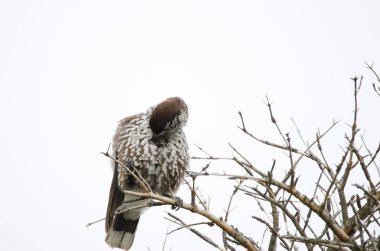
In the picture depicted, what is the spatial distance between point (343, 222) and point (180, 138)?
12.2 ft

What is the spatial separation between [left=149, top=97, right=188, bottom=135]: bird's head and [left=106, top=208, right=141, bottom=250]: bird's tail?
1632 millimetres

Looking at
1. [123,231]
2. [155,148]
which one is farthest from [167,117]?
[123,231]

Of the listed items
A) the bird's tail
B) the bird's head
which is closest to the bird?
the bird's head

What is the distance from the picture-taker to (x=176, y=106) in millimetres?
6645

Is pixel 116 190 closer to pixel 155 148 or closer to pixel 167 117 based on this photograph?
pixel 155 148

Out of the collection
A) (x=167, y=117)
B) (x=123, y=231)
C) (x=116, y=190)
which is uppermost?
(x=167, y=117)

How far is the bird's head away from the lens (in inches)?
256

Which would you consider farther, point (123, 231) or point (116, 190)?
point (123, 231)

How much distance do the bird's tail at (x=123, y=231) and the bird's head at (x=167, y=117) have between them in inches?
64.2

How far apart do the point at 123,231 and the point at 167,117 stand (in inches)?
78.6

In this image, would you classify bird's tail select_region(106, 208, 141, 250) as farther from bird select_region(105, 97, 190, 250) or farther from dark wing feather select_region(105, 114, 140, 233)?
bird select_region(105, 97, 190, 250)

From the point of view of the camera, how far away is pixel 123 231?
7.62 meters

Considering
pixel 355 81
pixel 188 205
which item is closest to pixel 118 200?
pixel 188 205

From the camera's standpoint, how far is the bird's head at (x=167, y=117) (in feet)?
21.3
